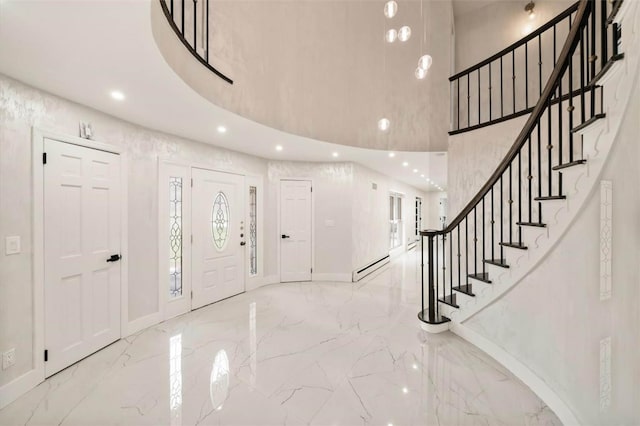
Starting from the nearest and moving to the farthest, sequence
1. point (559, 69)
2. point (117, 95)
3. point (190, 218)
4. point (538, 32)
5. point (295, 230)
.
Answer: point (559, 69) → point (117, 95) → point (538, 32) → point (190, 218) → point (295, 230)

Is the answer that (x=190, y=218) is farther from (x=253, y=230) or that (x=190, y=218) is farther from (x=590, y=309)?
(x=590, y=309)

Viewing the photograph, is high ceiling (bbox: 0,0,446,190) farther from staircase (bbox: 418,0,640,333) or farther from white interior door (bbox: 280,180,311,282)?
staircase (bbox: 418,0,640,333)

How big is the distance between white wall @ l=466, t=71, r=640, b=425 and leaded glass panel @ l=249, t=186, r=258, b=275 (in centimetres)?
394

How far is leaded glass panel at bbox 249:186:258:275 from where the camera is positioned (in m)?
5.06

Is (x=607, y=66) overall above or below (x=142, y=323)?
above

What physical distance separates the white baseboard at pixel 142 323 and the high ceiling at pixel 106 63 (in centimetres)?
231

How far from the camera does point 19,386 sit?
2156 millimetres

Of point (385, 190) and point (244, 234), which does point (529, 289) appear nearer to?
point (244, 234)

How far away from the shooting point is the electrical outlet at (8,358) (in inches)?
82.0

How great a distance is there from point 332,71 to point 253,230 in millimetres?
3012

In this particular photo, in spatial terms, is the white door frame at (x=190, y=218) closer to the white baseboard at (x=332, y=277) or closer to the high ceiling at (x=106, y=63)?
the high ceiling at (x=106, y=63)

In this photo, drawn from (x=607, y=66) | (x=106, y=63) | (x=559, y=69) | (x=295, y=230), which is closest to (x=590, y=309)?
(x=607, y=66)

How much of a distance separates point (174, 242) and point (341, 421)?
10.0 feet

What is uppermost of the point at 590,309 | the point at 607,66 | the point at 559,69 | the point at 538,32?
the point at 538,32
